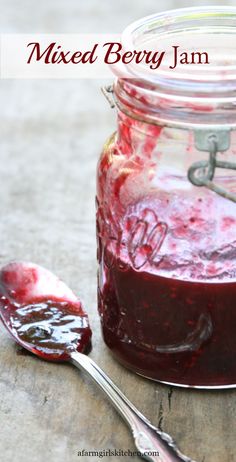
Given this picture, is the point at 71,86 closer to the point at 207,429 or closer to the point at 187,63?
the point at 187,63

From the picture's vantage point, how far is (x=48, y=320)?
1.21 meters

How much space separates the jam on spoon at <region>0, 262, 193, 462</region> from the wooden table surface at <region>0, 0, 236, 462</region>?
19 millimetres

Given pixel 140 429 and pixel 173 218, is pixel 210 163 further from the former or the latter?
pixel 140 429

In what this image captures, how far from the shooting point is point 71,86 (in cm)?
199

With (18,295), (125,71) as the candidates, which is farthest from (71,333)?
(125,71)

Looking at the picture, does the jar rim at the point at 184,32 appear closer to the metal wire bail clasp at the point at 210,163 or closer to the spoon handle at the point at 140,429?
the metal wire bail clasp at the point at 210,163

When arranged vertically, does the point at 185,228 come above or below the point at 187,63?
below

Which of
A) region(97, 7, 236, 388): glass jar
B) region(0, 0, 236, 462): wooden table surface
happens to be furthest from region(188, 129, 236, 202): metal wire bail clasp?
region(0, 0, 236, 462): wooden table surface

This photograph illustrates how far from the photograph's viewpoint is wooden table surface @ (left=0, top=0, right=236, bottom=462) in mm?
1041

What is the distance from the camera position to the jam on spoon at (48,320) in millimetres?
1114

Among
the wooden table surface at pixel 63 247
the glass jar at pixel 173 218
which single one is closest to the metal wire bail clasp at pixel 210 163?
the glass jar at pixel 173 218

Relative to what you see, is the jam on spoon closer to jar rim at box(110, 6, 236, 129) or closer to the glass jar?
the glass jar

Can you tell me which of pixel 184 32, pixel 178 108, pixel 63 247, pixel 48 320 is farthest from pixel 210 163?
pixel 63 247

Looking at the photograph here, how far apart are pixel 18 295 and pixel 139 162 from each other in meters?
0.29
